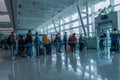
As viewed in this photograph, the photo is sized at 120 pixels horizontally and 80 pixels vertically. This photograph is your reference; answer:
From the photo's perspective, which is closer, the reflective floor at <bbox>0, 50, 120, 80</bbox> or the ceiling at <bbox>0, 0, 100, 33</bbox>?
the reflective floor at <bbox>0, 50, 120, 80</bbox>

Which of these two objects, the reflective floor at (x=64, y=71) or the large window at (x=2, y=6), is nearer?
the reflective floor at (x=64, y=71)

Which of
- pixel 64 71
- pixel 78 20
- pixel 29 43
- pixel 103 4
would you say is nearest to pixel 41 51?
pixel 29 43

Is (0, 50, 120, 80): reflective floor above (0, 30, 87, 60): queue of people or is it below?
below

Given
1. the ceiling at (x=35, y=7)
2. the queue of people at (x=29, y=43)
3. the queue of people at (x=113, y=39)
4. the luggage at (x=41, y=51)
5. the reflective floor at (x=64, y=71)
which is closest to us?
the reflective floor at (x=64, y=71)

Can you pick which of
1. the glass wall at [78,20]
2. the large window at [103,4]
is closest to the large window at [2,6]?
the glass wall at [78,20]

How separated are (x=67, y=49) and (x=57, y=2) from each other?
4924 mm

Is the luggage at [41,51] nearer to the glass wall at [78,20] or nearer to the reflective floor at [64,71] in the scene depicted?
the reflective floor at [64,71]

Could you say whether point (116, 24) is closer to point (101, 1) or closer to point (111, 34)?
point (111, 34)

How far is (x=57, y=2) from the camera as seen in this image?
595 inches

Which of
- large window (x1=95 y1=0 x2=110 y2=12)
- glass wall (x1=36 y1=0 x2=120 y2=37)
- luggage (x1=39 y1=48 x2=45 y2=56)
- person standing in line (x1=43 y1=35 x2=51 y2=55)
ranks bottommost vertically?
luggage (x1=39 y1=48 x2=45 y2=56)

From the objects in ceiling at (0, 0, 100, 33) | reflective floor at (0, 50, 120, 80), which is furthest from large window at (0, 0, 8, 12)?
reflective floor at (0, 50, 120, 80)

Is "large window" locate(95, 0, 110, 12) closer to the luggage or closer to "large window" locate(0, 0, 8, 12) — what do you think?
the luggage

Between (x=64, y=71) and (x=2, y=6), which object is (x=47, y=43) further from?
(x=2, y=6)

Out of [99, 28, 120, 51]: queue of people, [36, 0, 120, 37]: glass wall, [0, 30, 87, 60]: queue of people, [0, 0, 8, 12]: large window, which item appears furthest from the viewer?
[36, 0, 120, 37]: glass wall
